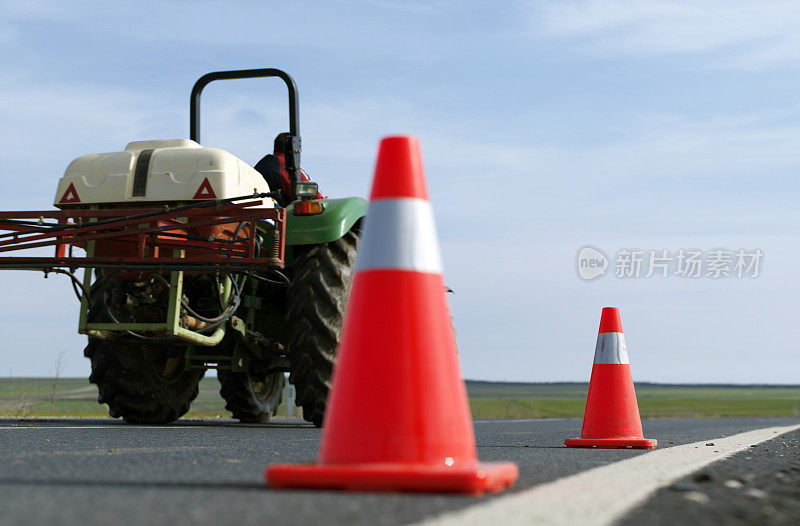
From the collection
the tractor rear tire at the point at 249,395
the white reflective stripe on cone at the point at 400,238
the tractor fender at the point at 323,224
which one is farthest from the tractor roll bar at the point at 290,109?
the white reflective stripe on cone at the point at 400,238

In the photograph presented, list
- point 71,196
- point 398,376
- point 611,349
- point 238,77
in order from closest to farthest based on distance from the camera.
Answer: point 398,376 → point 611,349 → point 71,196 → point 238,77

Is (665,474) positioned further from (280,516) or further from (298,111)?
(298,111)

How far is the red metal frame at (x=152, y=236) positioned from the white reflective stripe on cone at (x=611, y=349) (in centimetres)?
230

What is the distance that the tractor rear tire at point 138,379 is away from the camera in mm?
8109

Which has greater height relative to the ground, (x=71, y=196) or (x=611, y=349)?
(x=71, y=196)

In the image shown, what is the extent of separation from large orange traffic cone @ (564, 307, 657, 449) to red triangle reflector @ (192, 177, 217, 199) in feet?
9.56

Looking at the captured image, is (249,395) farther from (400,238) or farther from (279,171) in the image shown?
(400,238)

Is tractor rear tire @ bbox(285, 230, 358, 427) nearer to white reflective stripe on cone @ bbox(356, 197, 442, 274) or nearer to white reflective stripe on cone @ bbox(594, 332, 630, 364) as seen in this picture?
white reflective stripe on cone @ bbox(594, 332, 630, 364)

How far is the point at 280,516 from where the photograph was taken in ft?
7.99

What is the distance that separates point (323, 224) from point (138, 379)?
228 cm

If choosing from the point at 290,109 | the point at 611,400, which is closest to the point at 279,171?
the point at 290,109

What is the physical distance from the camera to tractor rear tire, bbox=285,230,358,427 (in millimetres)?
7137

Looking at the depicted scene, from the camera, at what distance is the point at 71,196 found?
7.07 meters

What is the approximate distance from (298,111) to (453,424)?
576 cm
